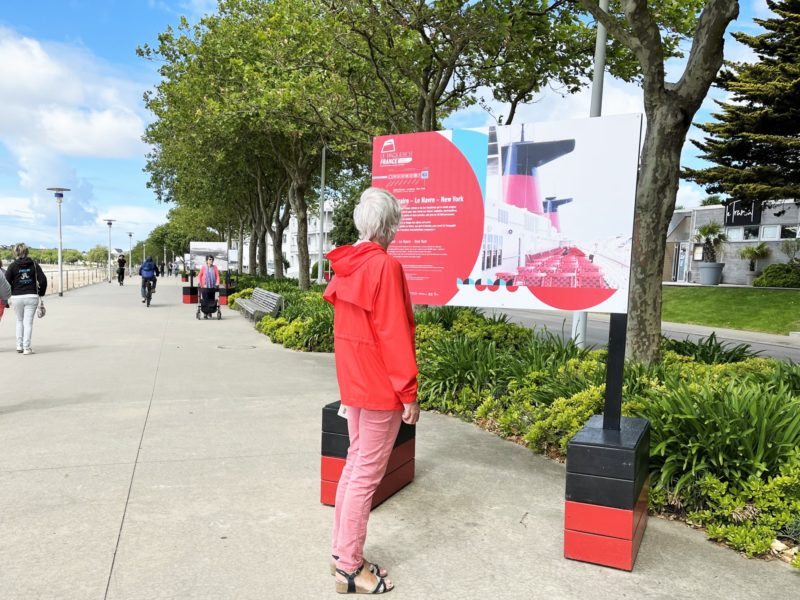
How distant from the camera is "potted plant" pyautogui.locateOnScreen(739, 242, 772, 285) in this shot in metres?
33.0

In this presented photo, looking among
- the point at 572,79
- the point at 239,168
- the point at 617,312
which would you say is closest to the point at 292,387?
the point at 617,312

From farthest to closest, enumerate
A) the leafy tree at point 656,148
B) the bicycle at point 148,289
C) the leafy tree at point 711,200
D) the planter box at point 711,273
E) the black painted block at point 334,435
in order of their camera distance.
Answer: the leafy tree at point 711,200 < the planter box at point 711,273 < the bicycle at point 148,289 < the leafy tree at point 656,148 < the black painted block at point 334,435

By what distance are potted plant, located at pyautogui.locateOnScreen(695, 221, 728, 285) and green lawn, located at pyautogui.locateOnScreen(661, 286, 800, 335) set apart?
17.9 feet

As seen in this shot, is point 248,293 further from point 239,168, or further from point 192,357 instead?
point 192,357

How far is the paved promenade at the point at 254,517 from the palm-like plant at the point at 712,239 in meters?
34.0

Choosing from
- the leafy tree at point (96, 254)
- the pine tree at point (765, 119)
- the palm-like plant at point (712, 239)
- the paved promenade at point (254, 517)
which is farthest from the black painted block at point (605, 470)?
the leafy tree at point (96, 254)

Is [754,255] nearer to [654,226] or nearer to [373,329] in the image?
[654,226]

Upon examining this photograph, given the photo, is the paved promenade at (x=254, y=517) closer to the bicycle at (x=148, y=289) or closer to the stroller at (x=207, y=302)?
the stroller at (x=207, y=302)

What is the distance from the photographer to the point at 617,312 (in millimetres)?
3936

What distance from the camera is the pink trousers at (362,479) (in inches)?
111

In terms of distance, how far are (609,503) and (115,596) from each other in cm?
236

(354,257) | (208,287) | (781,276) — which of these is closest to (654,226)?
(354,257)

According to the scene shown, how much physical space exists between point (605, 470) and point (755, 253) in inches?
1373

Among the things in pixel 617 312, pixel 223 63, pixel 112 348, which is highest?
pixel 223 63
